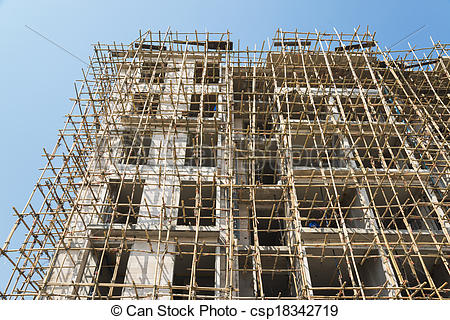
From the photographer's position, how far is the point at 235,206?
513 inches

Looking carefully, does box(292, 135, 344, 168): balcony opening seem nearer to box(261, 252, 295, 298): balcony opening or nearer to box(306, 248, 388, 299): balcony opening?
box(306, 248, 388, 299): balcony opening

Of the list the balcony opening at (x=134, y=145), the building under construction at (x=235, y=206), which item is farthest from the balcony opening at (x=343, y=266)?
the balcony opening at (x=134, y=145)

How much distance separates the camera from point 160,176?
1254 centimetres

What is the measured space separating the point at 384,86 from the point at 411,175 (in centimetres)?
619

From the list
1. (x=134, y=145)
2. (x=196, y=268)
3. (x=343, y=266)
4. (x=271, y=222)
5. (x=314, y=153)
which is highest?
(x=314, y=153)

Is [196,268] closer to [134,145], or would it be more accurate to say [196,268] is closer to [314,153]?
[134,145]

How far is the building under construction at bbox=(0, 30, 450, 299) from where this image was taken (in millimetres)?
10641

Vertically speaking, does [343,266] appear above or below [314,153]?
below

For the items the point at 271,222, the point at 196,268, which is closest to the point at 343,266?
the point at 271,222

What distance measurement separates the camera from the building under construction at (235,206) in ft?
34.9

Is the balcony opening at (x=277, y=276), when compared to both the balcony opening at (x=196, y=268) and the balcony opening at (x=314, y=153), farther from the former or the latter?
the balcony opening at (x=314, y=153)

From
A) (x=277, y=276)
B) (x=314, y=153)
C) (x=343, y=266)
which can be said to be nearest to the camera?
(x=343, y=266)

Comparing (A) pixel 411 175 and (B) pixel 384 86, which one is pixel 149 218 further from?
(B) pixel 384 86
